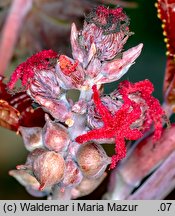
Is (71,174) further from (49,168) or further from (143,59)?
(143,59)

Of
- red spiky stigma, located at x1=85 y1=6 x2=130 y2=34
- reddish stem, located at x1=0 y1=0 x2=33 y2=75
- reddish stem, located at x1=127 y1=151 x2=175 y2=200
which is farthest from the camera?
reddish stem, located at x1=0 y1=0 x2=33 y2=75

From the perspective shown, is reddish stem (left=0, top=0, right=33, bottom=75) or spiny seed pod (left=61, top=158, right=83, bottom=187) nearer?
spiny seed pod (left=61, top=158, right=83, bottom=187)

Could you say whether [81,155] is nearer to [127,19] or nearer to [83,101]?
[83,101]

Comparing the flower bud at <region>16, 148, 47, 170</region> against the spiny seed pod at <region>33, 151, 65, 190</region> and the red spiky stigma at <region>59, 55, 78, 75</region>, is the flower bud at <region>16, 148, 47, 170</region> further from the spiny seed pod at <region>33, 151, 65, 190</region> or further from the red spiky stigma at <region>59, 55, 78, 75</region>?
the red spiky stigma at <region>59, 55, 78, 75</region>

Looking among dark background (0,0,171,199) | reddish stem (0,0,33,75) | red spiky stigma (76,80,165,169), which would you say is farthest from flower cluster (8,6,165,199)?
dark background (0,0,171,199)

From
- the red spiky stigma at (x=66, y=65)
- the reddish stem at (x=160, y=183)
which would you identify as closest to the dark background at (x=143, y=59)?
the reddish stem at (x=160, y=183)

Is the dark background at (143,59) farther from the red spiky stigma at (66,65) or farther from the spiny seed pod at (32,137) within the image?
the red spiky stigma at (66,65)

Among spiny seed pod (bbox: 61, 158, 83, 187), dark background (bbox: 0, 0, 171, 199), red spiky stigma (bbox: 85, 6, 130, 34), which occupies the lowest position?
dark background (bbox: 0, 0, 171, 199)
